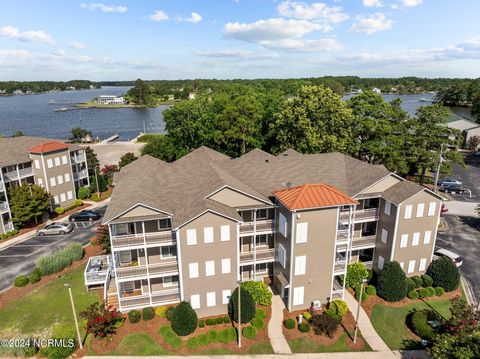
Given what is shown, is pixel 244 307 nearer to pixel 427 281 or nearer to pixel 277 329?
pixel 277 329

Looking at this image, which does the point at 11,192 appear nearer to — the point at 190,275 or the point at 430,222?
the point at 190,275

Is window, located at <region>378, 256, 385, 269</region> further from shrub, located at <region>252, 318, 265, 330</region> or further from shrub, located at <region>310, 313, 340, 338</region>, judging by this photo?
shrub, located at <region>252, 318, 265, 330</region>

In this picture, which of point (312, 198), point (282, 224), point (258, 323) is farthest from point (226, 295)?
point (312, 198)

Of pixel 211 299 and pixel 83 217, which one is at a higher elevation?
pixel 211 299

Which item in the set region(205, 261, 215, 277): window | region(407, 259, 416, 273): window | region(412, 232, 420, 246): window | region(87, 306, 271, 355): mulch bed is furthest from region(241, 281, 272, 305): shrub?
region(412, 232, 420, 246): window

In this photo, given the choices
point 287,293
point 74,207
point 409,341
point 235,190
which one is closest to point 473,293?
point 409,341

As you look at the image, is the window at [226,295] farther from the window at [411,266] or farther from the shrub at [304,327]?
the window at [411,266]

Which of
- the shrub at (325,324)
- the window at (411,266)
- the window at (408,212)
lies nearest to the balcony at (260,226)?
the shrub at (325,324)
